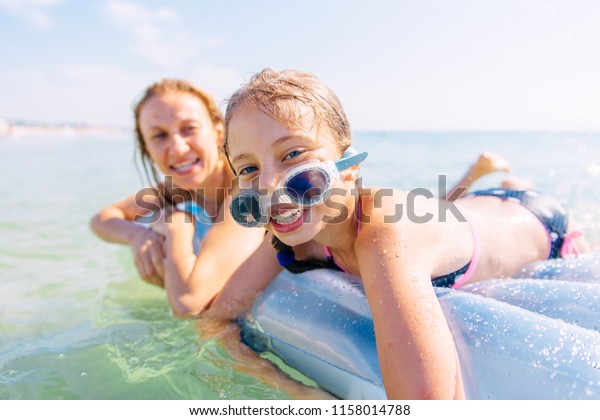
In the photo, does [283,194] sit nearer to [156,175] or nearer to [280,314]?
[280,314]

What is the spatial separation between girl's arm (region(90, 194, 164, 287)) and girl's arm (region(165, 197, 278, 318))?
20 centimetres

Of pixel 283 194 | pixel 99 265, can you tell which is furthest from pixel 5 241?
pixel 283 194

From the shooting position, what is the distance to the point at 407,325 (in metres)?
1.73

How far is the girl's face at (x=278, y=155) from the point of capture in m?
2.01

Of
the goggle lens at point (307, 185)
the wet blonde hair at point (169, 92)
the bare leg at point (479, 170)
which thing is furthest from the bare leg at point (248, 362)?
the bare leg at point (479, 170)

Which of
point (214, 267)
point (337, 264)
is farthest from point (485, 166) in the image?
point (214, 267)

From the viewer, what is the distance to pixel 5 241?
5.82 metres

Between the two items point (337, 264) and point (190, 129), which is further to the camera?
point (190, 129)

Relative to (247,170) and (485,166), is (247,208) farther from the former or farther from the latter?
(485,166)

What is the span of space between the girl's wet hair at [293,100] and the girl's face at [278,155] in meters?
0.03

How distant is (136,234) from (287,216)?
2.04m

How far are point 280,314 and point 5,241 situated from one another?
4508 mm

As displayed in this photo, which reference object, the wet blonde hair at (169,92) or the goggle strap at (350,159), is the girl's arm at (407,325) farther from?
the wet blonde hair at (169,92)

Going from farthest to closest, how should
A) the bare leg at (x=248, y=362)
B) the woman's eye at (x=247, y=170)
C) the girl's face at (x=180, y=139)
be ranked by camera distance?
the girl's face at (x=180, y=139), the bare leg at (x=248, y=362), the woman's eye at (x=247, y=170)
